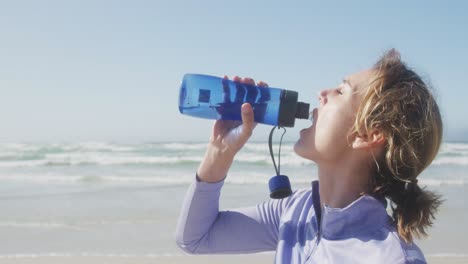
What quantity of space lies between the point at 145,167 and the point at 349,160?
16.8 metres

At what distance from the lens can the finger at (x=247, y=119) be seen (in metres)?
1.93

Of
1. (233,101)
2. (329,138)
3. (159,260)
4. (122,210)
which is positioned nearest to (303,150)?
(329,138)

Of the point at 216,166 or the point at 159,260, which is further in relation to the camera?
the point at 159,260

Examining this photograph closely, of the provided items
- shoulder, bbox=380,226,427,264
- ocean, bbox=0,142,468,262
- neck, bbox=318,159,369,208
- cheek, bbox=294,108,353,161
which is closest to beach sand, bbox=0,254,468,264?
ocean, bbox=0,142,468,262

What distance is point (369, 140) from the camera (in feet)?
6.12

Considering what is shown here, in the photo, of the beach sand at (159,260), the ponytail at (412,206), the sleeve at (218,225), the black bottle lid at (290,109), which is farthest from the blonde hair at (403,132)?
the beach sand at (159,260)

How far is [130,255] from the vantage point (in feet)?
18.0

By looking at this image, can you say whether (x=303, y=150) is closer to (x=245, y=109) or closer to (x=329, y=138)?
(x=329, y=138)

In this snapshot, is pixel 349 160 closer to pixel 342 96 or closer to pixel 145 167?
pixel 342 96

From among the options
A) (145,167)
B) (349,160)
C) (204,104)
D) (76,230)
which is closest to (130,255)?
(76,230)

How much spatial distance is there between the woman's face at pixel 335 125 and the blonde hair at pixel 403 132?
0.04 m

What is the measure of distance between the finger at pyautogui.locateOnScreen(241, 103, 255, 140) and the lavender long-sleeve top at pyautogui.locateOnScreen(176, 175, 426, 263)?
0.26 meters

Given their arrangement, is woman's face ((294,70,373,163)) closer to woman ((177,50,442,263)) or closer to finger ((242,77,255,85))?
woman ((177,50,442,263))

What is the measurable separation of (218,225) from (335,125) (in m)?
0.67
